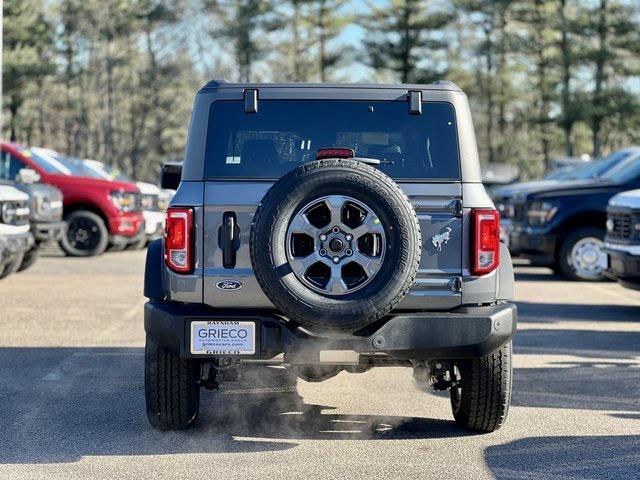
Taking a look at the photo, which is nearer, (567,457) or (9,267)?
(567,457)

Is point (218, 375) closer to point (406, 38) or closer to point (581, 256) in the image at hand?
point (581, 256)

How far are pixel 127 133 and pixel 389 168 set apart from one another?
245ft

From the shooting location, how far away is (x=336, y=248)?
5711 millimetres

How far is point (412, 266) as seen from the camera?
18.8 ft

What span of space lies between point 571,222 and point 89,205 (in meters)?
8.15

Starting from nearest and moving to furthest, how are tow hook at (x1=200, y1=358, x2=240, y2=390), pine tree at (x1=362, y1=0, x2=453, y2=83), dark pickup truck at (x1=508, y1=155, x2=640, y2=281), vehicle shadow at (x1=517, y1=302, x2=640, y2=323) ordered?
tow hook at (x1=200, y1=358, x2=240, y2=390) → vehicle shadow at (x1=517, y1=302, x2=640, y2=323) → dark pickup truck at (x1=508, y1=155, x2=640, y2=281) → pine tree at (x1=362, y1=0, x2=453, y2=83)

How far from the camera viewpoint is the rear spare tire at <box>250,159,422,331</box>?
5680 mm

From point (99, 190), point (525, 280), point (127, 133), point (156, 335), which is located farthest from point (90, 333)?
point (127, 133)

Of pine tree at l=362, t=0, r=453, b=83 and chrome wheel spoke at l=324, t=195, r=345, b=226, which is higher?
pine tree at l=362, t=0, r=453, b=83

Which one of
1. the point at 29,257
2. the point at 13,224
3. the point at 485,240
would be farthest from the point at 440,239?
the point at 29,257

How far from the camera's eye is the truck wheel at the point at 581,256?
1597cm

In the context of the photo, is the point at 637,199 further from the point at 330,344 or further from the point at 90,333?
the point at 330,344

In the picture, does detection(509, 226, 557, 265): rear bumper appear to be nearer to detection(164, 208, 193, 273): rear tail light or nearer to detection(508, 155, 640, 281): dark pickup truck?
detection(508, 155, 640, 281): dark pickup truck

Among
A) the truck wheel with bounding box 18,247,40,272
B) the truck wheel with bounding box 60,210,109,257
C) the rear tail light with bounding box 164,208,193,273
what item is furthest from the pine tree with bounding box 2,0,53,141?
the rear tail light with bounding box 164,208,193,273
